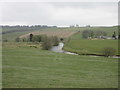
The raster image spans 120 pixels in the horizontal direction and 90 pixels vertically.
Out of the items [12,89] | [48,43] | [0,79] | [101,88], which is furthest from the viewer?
[48,43]

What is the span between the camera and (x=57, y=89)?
215 inches

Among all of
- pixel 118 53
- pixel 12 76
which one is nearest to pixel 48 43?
pixel 118 53

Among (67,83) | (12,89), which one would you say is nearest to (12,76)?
(12,89)

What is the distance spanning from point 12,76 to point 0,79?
2.01ft

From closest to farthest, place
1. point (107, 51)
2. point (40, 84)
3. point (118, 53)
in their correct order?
point (40, 84) → point (107, 51) → point (118, 53)

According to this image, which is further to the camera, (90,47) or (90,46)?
(90,46)

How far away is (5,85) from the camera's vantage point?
5836 mm

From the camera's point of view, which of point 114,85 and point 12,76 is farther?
point 12,76

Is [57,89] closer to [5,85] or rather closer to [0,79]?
[5,85]

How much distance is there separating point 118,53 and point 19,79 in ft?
76.4

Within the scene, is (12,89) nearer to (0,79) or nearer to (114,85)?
(0,79)

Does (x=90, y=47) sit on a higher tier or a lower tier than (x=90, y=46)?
lower

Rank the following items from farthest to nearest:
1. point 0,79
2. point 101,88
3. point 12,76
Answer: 1. point 12,76
2. point 0,79
3. point 101,88

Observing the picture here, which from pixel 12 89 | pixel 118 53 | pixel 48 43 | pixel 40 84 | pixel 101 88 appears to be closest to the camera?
pixel 12 89
